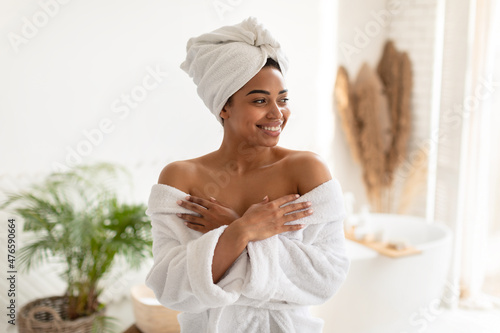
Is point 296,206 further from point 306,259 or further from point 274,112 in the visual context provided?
point 274,112

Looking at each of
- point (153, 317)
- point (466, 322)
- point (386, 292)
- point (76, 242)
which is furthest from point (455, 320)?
Result: point (76, 242)

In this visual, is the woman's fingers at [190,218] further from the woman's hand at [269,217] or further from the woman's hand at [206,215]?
the woman's hand at [269,217]

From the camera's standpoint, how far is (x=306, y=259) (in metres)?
1.25

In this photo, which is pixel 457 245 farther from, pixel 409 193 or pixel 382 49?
pixel 382 49

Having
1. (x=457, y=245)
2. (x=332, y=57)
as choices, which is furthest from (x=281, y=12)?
(x=457, y=245)

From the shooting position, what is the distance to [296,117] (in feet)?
12.6

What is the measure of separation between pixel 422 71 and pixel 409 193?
1.04 m

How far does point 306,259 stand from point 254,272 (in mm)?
156

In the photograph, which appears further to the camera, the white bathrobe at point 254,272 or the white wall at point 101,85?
the white wall at point 101,85

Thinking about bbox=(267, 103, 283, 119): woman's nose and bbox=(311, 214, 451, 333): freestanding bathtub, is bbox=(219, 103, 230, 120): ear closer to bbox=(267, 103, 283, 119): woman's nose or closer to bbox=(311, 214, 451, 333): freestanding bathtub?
bbox=(267, 103, 283, 119): woman's nose

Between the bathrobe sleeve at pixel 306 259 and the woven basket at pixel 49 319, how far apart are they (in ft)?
5.30

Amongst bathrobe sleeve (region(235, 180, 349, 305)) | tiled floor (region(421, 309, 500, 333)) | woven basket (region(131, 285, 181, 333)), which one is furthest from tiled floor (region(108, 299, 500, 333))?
bathrobe sleeve (region(235, 180, 349, 305))

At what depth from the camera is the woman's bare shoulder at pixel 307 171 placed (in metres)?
1.34

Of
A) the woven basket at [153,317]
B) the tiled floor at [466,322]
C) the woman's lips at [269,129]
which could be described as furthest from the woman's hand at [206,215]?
the tiled floor at [466,322]
